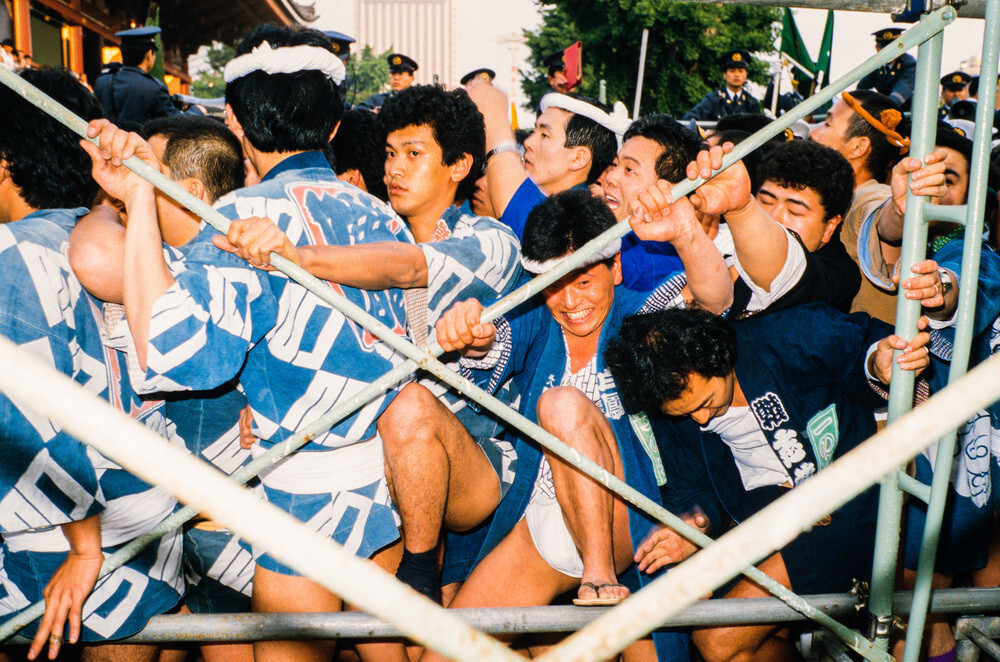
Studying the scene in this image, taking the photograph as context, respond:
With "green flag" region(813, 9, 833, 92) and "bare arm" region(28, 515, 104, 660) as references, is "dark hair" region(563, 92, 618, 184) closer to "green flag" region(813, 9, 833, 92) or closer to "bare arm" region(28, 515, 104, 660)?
"bare arm" region(28, 515, 104, 660)

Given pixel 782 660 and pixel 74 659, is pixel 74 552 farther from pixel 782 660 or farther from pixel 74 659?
pixel 782 660

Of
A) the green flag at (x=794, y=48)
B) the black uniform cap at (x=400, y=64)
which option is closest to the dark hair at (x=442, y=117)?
the black uniform cap at (x=400, y=64)

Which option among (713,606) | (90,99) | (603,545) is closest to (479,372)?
(603,545)

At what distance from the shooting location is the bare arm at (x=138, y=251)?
1.62 m

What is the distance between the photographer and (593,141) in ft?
10.9

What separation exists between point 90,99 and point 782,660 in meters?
2.63

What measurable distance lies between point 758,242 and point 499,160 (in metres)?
1.14

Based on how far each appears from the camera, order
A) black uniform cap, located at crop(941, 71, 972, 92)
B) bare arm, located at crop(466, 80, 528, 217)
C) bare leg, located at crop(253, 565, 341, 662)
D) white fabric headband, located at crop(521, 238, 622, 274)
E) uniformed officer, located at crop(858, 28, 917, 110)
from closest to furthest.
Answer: bare leg, located at crop(253, 565, 341, 662) < white fabric headband, located at crop(521, 238, 622, 274) < bare arm, located at crop(466, 80, 528, 217) < uniformed officer, located at crop(858, 28, 917, 110) < black uniform cap, located at crop(941, 71, 972, 92)

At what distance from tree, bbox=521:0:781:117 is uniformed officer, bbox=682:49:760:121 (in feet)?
54.6

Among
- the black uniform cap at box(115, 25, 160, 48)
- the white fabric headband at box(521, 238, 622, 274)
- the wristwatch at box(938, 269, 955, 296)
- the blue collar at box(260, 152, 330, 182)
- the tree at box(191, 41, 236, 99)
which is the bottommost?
the tree at box(191, 41, 236, 99)

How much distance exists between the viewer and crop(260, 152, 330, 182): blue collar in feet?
6.42

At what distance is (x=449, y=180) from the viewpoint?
2.55m

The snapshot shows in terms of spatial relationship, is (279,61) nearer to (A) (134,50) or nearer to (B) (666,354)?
(B) (666,354)

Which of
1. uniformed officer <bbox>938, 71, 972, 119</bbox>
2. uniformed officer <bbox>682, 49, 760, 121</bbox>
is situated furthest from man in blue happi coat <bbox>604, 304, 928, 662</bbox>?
uniformed officer <bbox>938, 71, 972, 119</bbox>
